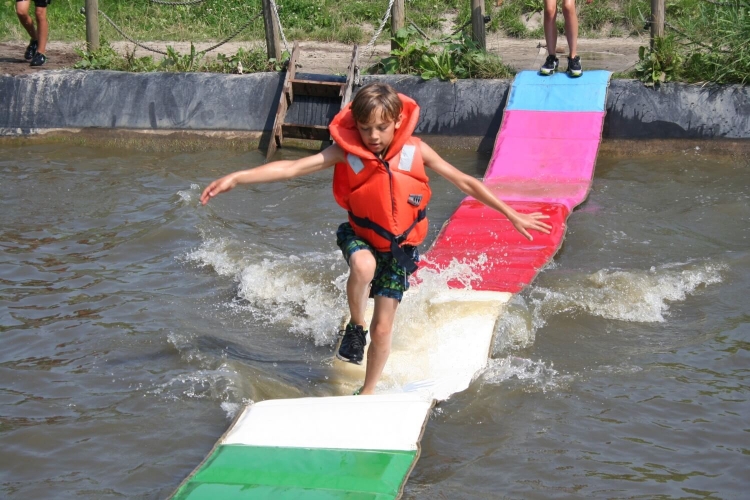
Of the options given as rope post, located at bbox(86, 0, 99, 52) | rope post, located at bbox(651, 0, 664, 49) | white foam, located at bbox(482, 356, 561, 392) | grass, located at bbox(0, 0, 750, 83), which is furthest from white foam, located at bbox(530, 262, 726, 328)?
rope post, located at bbox(86, 0, 99, 52)

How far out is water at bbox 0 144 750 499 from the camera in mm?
4371

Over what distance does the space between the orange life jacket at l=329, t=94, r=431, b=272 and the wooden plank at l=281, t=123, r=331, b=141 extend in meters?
5.47

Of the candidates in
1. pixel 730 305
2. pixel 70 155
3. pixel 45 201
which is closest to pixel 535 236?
pixel 730 305

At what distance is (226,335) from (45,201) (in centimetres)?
356

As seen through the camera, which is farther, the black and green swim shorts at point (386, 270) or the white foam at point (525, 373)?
the white foam at point (525, 373)

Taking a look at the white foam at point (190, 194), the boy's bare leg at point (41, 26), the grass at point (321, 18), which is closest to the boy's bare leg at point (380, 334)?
the white foam at point (190, 194)

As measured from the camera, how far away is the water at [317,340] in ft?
14.3

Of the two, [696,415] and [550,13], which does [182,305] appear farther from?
[550,13]

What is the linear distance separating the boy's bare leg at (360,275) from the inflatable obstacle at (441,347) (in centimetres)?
50

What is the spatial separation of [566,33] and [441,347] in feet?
16.6

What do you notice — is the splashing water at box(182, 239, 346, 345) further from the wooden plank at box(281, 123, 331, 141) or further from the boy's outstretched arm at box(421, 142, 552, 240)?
the wooden plank at box(281, 123, 331, 141)

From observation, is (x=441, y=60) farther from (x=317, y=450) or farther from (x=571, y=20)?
(x=317, y=450)

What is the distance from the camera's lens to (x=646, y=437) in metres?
4.54

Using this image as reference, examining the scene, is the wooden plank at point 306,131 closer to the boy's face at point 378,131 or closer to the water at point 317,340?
the water at point 317,340
